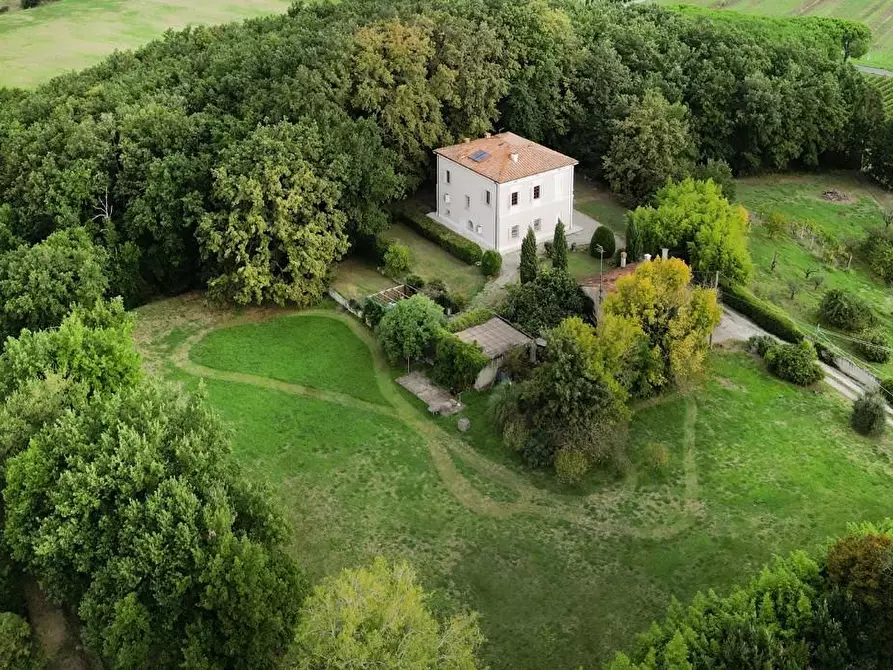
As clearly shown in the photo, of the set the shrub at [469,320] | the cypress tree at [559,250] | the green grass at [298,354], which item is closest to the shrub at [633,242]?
the cypress tree at [559,250]

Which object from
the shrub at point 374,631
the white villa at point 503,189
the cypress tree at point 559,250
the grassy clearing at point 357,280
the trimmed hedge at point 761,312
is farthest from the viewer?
the white villa at point 503,189

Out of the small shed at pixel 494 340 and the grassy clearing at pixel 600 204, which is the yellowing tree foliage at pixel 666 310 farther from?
the grassy clearing at pixel 600 204

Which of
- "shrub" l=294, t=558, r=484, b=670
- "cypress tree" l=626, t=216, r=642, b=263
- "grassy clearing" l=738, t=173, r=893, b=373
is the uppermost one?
"shrub" l=294, t=558, r=484, b=670

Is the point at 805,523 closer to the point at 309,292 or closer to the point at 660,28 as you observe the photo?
the point at 309,292

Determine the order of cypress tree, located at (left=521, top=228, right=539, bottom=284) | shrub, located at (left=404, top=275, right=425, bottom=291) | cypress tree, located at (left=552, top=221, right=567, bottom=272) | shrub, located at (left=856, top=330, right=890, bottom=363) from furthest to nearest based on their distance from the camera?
shrub, located at (left=404, top=275, right=425, bottom=291), cypress tree, located at (left=552, top=221, right=567, bottom=272), cypress tree, located at (left=521, top=228, right=539, bottom=284), shrub, located at (left=856, top=330, right=890, bottom=363)

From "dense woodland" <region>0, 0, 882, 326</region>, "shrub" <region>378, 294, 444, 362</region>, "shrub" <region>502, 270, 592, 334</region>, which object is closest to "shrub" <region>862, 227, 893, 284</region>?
"dense woodland" <region>0, 0, 882, 326</region>

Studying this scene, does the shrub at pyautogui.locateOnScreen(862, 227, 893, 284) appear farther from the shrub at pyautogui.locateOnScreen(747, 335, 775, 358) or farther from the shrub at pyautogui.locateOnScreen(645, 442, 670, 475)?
the shrub at pyautogui.locateOnScreen(645, 442, 670, 475)

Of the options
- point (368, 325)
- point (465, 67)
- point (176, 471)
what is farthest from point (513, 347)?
point (465, 67)
